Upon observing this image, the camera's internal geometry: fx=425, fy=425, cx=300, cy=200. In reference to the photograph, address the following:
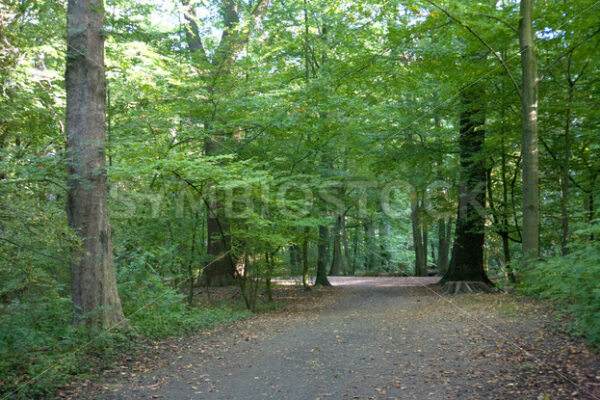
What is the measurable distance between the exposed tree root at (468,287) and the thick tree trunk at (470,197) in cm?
28

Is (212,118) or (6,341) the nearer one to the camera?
(6,341)

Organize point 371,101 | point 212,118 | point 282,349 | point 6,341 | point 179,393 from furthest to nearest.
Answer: point 371,101, point 212,118, point 282,349, point 6,341, point 179,393

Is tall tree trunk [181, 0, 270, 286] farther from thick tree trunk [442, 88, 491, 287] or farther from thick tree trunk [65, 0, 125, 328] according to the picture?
thick tree trunk [442, 88, 491, 287]

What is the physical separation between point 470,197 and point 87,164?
1077 cm

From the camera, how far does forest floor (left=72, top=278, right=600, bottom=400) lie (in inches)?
187

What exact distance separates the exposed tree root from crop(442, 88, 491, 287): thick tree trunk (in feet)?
0.92

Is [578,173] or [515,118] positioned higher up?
[515,118]

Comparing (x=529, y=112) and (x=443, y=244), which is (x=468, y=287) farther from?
(x=443, y=244)

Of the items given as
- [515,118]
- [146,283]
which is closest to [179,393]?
[146,283]

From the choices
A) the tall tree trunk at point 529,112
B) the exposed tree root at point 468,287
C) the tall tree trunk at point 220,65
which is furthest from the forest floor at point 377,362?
the exposed tree root at point 468,287

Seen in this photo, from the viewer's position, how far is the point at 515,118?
10867 mm

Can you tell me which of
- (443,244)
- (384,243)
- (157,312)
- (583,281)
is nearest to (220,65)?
(157,312)

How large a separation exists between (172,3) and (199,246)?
7.02 m

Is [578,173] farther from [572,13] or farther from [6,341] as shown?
[6,341]
